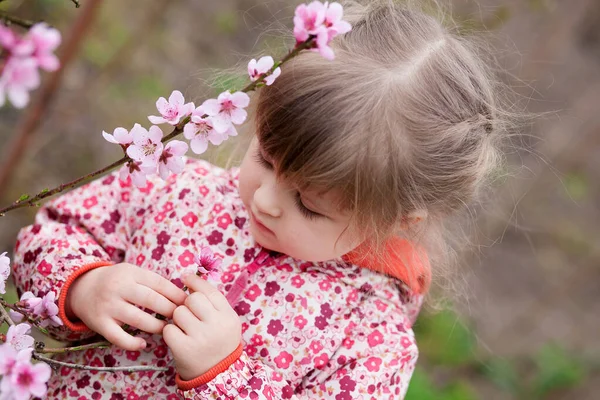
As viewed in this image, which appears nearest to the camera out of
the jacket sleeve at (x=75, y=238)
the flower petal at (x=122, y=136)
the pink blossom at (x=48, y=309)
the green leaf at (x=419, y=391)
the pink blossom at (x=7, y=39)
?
the pink blossom at (x=7, y=39)

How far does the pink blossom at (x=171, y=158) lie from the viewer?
98cm

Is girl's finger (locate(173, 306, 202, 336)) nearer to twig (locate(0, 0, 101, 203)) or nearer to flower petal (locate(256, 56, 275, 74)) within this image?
flower petal (locate(256, 56, 275, 74))

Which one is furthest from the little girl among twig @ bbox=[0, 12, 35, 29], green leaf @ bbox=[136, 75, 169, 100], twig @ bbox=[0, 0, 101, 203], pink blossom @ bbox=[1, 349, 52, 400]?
green leaf @ bbox=[136, 75, 169, 100]

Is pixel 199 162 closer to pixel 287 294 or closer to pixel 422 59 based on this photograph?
pixel 287 294

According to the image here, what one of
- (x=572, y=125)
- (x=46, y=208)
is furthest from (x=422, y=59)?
(x=572, y=125)

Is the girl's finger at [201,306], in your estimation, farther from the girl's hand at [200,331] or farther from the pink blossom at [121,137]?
the pink blossom at [121,137]

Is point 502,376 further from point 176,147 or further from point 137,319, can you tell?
point 176,147

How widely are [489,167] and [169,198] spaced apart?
66cm

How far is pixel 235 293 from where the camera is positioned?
53.7 inches

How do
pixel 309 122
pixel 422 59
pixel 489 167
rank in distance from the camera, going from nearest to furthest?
1. pixel 309 122
2. pixel 422 59
3. pixel 489 167

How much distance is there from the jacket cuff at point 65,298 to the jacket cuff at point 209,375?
9.1 inches

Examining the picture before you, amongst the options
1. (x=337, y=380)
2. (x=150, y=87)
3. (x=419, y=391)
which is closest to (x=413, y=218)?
(x=337, y=380)

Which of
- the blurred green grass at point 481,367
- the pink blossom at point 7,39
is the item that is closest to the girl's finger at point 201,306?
the pink blossom at point 7,39

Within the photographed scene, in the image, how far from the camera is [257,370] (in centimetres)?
128
